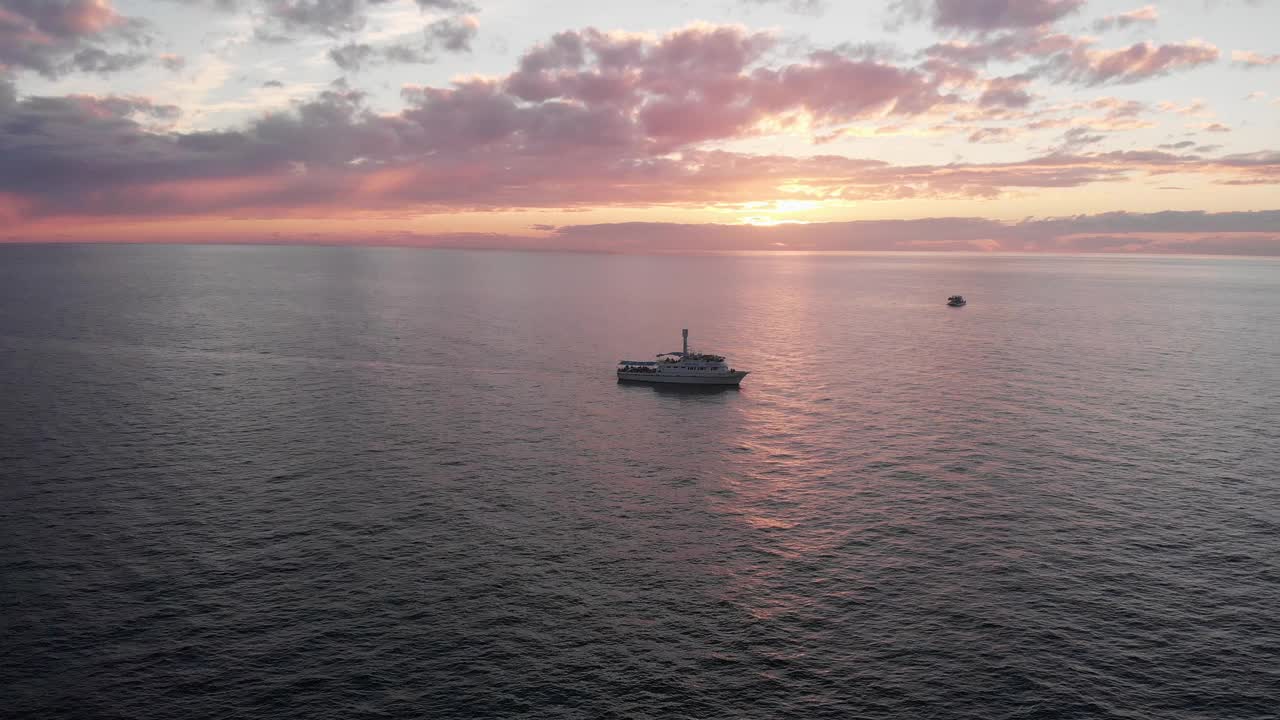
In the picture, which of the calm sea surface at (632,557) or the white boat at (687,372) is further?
the white boat at (687,372)

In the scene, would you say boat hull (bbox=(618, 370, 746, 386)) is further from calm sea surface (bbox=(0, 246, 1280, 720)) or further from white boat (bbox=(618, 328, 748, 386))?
calm sea surface (bbox=(0, 246, 1280, 720))

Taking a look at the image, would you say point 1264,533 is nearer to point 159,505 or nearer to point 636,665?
point 636,665

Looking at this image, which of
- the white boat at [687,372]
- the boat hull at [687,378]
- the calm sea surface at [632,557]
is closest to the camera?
the calm sea surface at [632,557]

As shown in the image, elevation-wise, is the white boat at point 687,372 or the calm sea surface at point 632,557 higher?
the white boat at point 687,372

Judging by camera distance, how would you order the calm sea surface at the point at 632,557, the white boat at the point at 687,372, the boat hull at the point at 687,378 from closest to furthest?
the calm sea surface at the point at 632,557
the boat hull at the point at 687,378
the white boat at the point at 687,372

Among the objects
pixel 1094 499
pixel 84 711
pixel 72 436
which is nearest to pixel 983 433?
pixel 1094 499

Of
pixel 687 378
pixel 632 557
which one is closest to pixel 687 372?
pixel 687 378

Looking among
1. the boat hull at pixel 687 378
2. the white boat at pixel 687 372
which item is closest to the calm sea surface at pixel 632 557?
the boat hull at pixel 687 378

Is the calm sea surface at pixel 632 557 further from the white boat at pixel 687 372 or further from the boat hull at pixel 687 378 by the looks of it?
the white boat at pixel 687 372
